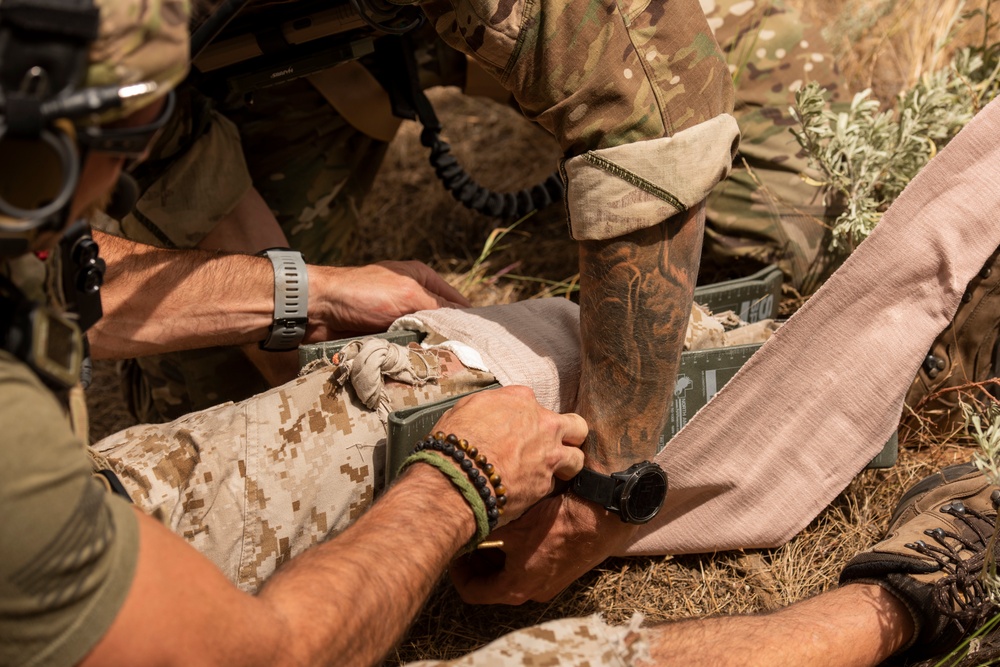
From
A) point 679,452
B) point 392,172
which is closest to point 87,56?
point 679,452

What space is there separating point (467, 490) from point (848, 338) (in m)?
1.01

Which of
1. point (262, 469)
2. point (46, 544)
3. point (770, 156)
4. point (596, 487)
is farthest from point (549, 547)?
point (770, 156)

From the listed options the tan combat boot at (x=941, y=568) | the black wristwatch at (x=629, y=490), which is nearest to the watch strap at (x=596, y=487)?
the black wristwatch at (x=629, y=490)

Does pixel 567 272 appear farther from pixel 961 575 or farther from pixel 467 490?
pixel 467 490

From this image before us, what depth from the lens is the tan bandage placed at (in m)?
1.75

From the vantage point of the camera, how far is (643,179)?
1751mm

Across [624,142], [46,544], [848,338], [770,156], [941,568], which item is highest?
[624,142]

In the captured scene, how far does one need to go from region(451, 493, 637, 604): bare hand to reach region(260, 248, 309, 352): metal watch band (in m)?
0.69

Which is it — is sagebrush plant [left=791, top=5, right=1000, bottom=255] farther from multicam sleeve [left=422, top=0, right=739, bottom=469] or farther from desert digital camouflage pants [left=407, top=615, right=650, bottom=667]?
desert digital camouflage pants [left=407, top=615, right=650, bottom=667]

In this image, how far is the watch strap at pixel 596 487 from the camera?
185cm

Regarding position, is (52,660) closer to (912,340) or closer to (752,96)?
(912,340)

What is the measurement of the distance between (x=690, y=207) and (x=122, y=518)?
115 cm

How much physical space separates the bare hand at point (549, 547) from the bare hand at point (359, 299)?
1.93 ft

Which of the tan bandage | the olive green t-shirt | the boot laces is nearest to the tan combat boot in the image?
the boot laces
